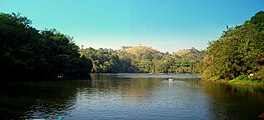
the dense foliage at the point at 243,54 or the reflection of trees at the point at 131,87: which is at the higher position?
the dense foliage at the point at 243,54

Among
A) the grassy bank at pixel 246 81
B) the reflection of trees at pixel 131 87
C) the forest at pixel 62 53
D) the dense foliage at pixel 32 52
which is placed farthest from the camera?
the dense foliage at pixel 32 52

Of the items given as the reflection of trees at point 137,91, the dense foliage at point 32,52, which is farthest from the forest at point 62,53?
the reflection of trees at point 137,91

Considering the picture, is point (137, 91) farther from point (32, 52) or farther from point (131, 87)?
point (32, 52)

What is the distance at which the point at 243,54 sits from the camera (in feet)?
226

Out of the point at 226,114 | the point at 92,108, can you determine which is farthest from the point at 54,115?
the point at 226,114

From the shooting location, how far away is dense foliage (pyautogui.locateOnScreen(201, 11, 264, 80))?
6256 centimetres

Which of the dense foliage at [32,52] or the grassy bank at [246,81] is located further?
the dense foliage at [32,52]

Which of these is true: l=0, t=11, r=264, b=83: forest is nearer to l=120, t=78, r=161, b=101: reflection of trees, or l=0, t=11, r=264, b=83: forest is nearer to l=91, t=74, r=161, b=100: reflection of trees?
l=91, t=74, r=161, b=100: reflection of trees

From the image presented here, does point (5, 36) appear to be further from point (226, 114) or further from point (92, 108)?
point (226, 114)

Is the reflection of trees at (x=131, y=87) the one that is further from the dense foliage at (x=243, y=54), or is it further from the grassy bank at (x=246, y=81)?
the grassy bank at (x=246, y=81)

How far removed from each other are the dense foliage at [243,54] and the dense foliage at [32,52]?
52.6m

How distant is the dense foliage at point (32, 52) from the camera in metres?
74.0

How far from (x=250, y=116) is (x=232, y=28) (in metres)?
72.2

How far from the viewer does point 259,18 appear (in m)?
85.1
